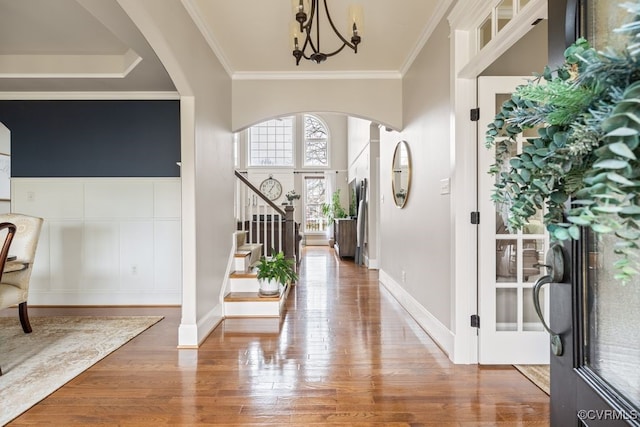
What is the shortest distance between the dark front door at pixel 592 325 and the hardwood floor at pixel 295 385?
3.68 feet

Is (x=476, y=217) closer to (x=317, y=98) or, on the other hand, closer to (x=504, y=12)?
(x=504, y=12)

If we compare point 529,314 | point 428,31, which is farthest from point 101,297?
point 428,31

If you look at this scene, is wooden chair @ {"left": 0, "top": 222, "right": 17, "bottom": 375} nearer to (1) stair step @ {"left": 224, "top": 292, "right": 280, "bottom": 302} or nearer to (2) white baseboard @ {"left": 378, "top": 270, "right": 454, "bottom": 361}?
(1) stair step @ {"left": 224, "top": 292, "right": 280, "bottom": 302}

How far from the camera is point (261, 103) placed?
3842 millimetres

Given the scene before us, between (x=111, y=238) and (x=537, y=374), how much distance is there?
4399mm

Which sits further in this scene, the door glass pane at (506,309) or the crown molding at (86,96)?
the crown molding at (86,96)

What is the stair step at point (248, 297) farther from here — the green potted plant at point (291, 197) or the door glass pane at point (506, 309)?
the green potted plant at point (291, 197)

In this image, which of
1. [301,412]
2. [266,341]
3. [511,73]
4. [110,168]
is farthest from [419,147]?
[110,168]

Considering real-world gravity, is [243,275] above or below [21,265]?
below

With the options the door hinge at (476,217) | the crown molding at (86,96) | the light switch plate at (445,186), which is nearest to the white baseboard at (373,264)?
the light switch plate at (445,186)

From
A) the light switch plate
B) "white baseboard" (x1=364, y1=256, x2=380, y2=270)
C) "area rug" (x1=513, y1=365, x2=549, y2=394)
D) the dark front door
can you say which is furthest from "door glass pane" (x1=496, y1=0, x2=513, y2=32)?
"white baseboard" (x1=364, y1=256, x2=380, y2=270)

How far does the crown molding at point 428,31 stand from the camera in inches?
104

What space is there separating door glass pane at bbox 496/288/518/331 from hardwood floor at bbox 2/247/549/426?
0.96 ft

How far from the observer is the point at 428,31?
298 cm
